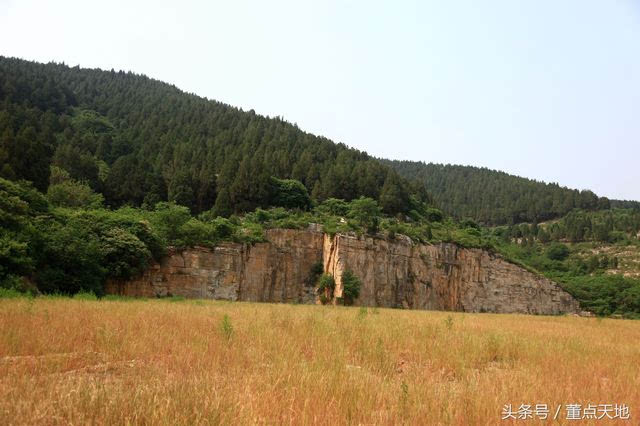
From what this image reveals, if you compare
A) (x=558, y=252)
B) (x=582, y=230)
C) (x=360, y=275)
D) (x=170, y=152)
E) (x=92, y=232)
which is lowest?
(x=360, y=275)

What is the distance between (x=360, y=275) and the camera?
142 ft

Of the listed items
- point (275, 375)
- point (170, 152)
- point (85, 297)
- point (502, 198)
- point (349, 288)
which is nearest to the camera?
point (275, 375)

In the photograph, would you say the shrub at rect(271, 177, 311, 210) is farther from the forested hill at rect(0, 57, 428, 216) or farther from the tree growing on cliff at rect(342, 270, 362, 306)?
the tree growing on cliff at rect(342, 270, 362, 306)

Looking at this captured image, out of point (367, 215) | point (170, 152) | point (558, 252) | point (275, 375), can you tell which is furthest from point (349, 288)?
point (558, 252)

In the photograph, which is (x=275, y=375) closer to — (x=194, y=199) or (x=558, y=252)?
(x=194, y=199)

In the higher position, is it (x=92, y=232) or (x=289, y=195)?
(x=289, y=195)

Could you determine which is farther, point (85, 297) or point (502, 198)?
point (502, 198)

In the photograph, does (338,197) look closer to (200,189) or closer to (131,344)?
(200,189)

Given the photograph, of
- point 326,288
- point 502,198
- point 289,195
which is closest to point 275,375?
point 326,288

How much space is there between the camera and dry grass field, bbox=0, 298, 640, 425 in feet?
14.3

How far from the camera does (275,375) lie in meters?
5.73

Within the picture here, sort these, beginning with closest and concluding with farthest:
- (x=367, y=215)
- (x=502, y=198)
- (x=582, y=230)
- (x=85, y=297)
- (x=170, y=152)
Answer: (x=85, y=297), (x=367, y=215), (x=170, y=152), (x=582, y=230), (x=502, y=198)

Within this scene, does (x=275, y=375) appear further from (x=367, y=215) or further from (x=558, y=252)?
(x=558, y=252)

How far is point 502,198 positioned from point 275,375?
13406cm
